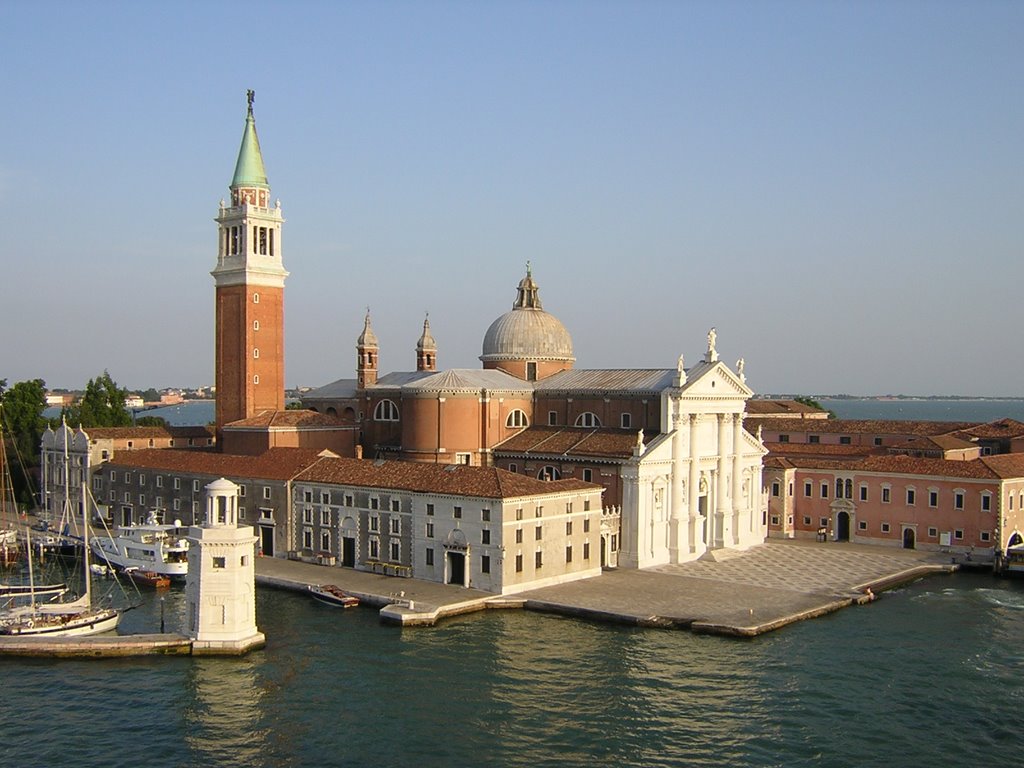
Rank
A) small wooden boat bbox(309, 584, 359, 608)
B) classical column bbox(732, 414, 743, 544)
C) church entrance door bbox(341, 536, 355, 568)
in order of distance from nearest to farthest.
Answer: small wooden boat bbox(309, 584, 359, 608) → church entrance door bbox(341, 536, 355, 568) → classical column bbox(732, 414, 743, 544)

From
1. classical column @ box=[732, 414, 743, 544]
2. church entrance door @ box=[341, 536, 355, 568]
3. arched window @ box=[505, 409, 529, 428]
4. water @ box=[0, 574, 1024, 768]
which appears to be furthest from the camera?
arched window @ box=[505, 409, 529, 428]

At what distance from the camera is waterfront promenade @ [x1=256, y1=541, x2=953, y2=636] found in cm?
3841

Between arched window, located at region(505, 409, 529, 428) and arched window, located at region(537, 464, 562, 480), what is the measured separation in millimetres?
4932

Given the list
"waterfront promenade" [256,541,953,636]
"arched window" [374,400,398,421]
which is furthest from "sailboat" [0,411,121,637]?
"arched window" [374,400,398,421]

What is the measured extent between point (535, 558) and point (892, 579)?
15.5 meters

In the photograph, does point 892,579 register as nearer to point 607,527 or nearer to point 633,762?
point 607,527

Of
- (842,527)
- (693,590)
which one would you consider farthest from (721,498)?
(693,590)

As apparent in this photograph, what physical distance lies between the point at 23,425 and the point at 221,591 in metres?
47.9

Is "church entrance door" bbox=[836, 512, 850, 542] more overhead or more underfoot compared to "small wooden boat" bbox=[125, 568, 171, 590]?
more overhead

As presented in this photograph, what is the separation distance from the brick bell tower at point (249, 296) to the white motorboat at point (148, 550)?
42.5ft

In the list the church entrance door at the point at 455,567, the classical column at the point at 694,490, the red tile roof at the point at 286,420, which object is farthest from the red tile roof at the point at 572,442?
the red tile roof at the point at 286,420

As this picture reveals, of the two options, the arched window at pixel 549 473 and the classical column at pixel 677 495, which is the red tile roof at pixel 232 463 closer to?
the arched window at pixel 549 473

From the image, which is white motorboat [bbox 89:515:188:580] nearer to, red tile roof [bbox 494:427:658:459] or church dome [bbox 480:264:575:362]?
red tile roof [bbox 494:427:658:459]

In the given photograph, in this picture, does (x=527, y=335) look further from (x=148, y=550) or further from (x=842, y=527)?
(x=148, y=550)
